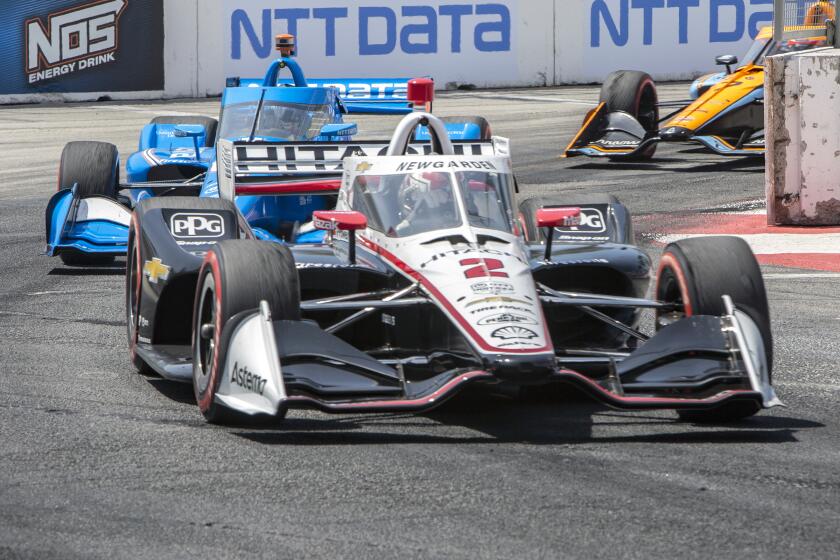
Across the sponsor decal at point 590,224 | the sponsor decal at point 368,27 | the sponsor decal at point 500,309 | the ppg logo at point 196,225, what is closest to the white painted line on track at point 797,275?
the sponsor decal at point 590,224

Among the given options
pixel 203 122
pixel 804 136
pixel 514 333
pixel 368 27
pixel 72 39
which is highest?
pixel 368 27

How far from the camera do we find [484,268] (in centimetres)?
597

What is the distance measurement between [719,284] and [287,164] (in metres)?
3.05

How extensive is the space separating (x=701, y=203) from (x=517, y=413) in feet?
26.5

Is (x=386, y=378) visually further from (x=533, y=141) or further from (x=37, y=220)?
(x=533, y=141)

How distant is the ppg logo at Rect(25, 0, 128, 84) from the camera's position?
24906 millimetres

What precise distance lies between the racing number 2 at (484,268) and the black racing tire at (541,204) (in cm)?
170

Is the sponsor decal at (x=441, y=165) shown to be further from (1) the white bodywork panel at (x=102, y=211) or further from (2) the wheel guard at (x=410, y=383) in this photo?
(1) the white bodywork panel at (x=102, y=211)

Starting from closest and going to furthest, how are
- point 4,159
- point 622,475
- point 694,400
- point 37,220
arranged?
point 622,475, point 694,400, point 37,220, point 4,159

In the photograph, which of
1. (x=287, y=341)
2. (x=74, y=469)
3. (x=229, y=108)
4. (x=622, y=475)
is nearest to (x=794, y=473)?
(x=622, y=475)

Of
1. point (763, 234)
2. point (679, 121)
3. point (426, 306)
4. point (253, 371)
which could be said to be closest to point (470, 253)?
point (426, 306)

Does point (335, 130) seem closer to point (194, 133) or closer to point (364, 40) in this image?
point (194, 133)

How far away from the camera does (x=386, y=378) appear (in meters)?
5.62

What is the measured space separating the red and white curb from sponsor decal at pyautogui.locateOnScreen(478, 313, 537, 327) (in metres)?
4.77
